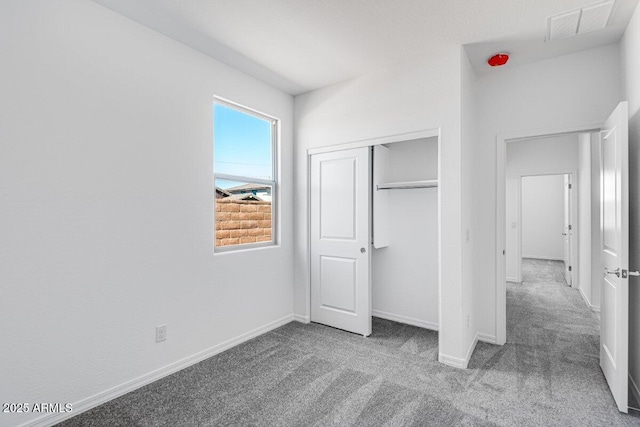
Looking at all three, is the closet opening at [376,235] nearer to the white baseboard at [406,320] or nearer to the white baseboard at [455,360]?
the white baseboard at [406,320]

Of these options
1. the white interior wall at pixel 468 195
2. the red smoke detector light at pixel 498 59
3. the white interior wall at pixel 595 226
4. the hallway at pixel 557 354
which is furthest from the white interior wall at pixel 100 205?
the white interior wall at pixel 595 226

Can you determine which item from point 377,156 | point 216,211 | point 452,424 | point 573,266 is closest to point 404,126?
point 377,156

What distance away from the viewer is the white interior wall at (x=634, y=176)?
2.13m

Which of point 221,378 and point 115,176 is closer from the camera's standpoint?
point 115,176

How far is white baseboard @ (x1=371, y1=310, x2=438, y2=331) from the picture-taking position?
3.47 metres

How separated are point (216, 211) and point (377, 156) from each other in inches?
70.8

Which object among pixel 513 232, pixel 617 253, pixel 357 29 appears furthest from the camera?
pixel 513 232

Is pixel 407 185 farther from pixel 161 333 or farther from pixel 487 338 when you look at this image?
pixel 161 333

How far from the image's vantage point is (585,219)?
468cm

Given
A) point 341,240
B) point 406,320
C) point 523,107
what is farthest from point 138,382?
point 523,107

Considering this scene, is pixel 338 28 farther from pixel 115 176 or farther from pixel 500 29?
pixel 115 176

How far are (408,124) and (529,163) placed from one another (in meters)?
4.07

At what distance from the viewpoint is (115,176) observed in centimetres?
221

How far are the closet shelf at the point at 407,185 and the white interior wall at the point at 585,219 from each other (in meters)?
2.65
